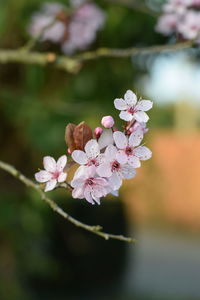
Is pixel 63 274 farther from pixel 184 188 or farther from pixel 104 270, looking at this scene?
pixel 184 188

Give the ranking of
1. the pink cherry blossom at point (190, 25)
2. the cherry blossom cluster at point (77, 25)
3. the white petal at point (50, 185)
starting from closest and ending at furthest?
the white petal at point (50, 185) → the pink cherry blossom at point (190, 25) → the cherry blossom cluster at point (77, 25)

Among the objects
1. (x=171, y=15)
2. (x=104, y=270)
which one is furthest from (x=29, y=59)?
(x=104, y=270)

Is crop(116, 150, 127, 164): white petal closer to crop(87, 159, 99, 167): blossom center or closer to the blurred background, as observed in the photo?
crop(87, 159, 99, 167): blossom center

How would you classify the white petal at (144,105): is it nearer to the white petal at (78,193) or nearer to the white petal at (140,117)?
the white petal at (140,117)

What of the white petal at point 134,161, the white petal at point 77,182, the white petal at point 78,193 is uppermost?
the white petal at point 134,161

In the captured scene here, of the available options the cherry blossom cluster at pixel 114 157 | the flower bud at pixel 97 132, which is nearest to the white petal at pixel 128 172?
the cherry blossom cluster at pixel 114 157

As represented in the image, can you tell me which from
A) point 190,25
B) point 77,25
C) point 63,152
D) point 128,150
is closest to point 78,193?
point 128,150

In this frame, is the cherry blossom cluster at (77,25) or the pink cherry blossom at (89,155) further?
the cherry blossom cluster at (77,25)
